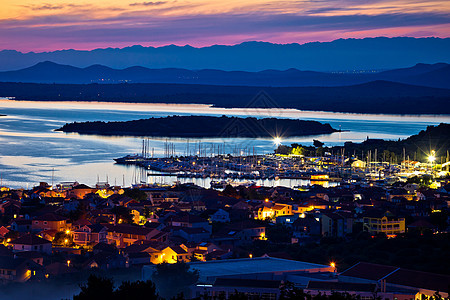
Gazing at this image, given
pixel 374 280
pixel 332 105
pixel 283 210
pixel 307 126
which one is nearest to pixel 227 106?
pixel 332 105

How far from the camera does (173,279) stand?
26.8ft

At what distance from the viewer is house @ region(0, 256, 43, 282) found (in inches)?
337

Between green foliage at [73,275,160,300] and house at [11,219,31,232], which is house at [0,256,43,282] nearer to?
house at [11,219,31,232]

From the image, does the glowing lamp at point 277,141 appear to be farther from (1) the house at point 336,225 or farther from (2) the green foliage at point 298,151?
(1) the house at point 336,225

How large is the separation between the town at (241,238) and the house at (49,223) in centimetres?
1

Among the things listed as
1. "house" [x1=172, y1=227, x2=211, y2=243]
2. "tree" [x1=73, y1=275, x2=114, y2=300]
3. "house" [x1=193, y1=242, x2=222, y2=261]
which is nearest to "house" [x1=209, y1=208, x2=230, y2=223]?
"house" [x1=172, y1=227, x2=211, y2=243]

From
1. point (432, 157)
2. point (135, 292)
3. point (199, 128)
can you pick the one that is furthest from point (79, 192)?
point (199, 128)

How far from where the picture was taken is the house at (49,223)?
36.6ft

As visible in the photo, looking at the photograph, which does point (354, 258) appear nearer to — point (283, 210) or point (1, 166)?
point (283, 210)

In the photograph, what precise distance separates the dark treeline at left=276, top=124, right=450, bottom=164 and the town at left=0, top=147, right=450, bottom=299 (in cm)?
977

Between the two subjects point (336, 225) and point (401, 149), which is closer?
point (336, 225)

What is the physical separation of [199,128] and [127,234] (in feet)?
112

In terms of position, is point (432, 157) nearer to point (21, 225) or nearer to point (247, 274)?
point (21, 225)

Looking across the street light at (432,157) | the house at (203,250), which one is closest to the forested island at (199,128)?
the street light at (432,157)
